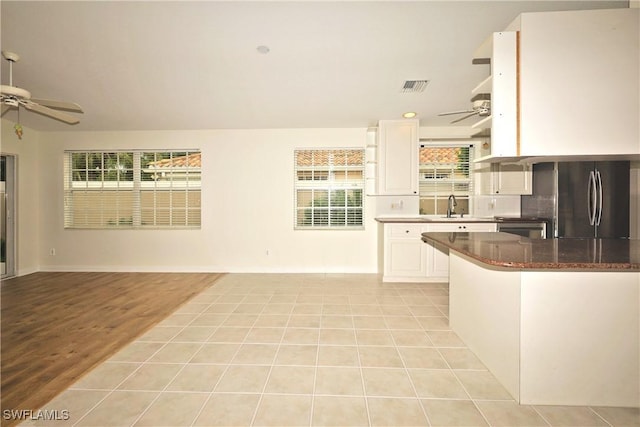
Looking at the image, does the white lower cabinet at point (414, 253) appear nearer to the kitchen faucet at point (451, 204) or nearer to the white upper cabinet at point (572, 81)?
the kitchen faucet at point (451, 204)

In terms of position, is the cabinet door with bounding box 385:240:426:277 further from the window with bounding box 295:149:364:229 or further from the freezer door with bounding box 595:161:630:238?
the freezer door with bounding box 595:161:630:238

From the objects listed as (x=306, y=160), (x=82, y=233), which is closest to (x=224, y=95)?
(x=306, y=160)

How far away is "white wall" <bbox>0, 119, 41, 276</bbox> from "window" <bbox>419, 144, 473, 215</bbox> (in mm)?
6493

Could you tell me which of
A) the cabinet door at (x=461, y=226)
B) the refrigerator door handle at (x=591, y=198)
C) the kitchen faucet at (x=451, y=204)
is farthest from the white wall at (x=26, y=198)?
the refrigerator door handle at (x=591, y=198)

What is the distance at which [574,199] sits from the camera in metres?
3.36

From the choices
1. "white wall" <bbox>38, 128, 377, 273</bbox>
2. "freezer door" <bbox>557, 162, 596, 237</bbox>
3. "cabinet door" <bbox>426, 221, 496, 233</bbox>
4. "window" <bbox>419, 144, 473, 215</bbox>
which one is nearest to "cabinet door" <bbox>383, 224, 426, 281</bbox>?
"cabinet door" <bbox>426, 221, 496, 233</bbox>

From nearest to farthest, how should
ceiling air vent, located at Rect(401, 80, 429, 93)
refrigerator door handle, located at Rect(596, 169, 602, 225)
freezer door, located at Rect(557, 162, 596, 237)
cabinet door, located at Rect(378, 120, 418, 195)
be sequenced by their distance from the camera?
refrigerator door handle, located at Rect(596, 169, 602, 225) < freezer door, located at Rect(557, 162, 596, 237) < ceiling air vent, located at Rect(401, 80, 429, 93) < cabinet door, located at Rect(378, 120, 418, 195)

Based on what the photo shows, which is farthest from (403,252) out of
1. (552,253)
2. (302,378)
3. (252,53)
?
(252,53)

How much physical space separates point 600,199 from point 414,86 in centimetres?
209

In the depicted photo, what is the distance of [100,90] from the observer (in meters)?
3.46

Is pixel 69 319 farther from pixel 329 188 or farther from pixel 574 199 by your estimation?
pixel 574 199

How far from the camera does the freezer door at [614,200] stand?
2.66 metres

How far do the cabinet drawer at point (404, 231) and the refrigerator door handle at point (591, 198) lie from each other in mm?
1874

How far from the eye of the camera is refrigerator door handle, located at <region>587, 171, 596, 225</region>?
2.79 meters
